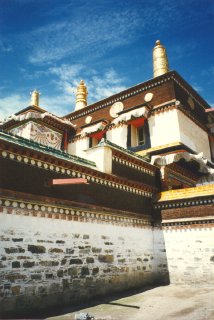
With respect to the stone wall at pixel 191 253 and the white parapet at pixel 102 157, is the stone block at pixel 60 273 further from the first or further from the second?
the stone wall at pixel 191 253

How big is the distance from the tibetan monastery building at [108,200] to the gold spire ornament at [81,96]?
3.64 meters

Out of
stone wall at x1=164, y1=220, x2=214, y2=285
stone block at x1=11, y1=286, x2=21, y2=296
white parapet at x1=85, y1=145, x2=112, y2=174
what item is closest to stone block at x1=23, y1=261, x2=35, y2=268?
stone block at x1=11, y1=286, x2=21, y2=296

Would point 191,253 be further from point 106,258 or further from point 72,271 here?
point 72,271

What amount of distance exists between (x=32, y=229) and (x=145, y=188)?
574 cm

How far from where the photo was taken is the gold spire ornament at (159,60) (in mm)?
17141

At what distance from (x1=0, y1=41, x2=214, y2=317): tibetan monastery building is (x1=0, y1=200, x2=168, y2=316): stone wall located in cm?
3

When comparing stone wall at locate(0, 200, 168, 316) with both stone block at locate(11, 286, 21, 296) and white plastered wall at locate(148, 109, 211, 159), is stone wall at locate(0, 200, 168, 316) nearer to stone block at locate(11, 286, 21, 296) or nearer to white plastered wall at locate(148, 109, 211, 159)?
stone block at locate(11, 286, 21, 296)

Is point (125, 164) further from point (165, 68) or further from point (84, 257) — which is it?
point (165, 68)

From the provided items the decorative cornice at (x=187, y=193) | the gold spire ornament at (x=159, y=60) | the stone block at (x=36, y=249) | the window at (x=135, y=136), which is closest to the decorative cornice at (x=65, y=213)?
the stone block at (x=36, y=249)

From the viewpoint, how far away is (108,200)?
946 centimetres

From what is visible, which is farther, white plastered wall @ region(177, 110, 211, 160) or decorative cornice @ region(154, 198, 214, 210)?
white plastered wall @ region(177, 110, 211, 160)

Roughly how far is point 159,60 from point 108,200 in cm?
1159

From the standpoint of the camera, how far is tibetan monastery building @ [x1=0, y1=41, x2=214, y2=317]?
6719 millimetres

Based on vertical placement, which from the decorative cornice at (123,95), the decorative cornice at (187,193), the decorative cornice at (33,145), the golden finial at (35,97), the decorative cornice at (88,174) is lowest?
the decorative cornice at (187,193)
